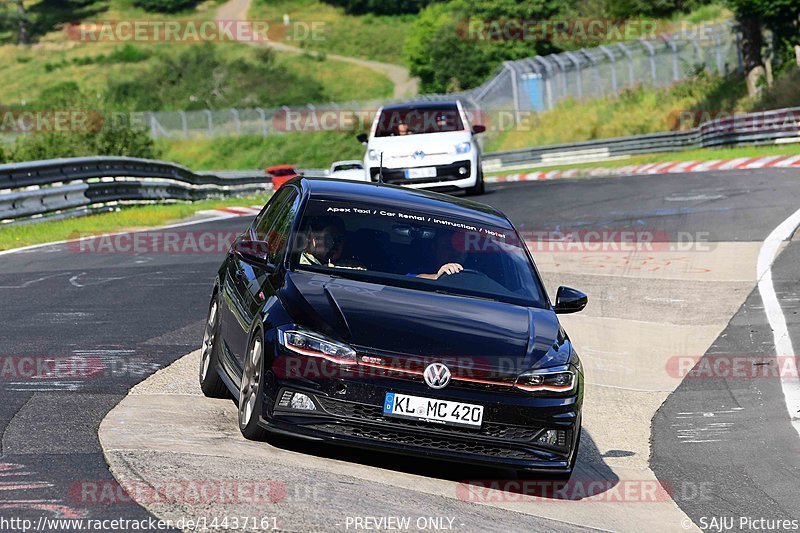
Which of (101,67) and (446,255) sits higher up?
(446,255)

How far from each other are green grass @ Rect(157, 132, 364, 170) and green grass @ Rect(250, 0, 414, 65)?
41.9m

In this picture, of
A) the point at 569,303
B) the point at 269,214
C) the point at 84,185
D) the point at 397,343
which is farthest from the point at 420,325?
the point at 84,185

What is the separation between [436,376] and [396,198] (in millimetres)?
2224

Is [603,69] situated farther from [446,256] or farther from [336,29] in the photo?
[336,29]

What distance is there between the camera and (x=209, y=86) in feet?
298

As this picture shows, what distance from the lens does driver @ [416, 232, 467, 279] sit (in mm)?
8078

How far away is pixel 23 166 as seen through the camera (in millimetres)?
20625

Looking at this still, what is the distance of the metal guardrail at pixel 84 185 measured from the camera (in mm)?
20672

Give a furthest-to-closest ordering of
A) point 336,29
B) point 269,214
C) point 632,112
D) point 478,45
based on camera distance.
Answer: point 336,29, point 478,45, point 632,112, point 269,214

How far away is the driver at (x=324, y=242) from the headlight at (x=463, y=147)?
14652 mm

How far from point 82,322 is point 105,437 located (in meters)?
4.27

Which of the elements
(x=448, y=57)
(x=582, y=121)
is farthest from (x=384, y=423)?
(x=448, y=57)

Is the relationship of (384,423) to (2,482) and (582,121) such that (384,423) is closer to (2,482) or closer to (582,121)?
(2,482)

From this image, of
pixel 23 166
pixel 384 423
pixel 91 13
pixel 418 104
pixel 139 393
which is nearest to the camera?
pixel 384 423
